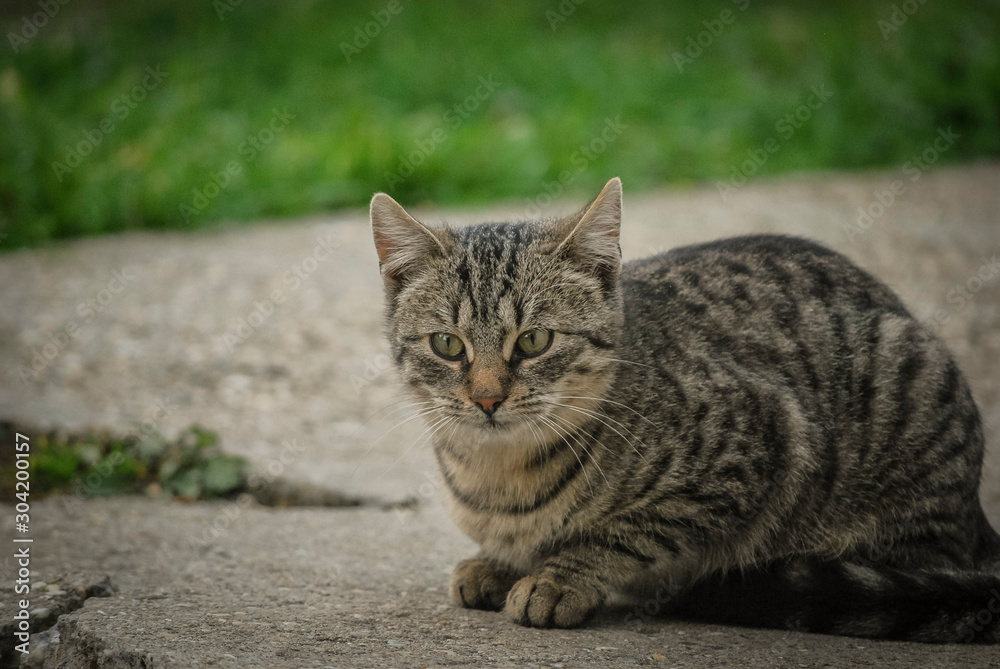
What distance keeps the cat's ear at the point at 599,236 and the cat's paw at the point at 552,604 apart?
0.92m

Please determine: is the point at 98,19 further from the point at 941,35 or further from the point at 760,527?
the point at 760,527

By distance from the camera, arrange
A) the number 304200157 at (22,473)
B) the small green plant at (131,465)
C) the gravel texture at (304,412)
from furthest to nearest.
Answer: the small green plant at (131,465) → the number 304200157 at (22,473) → the gravel texture at (304,412)

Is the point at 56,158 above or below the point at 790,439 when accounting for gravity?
above

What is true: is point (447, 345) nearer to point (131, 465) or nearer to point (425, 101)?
point (131, 465)

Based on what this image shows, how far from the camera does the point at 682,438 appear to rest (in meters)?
2.87

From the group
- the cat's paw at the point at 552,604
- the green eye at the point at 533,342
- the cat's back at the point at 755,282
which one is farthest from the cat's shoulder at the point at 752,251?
the cat's paw at the point at 552,604

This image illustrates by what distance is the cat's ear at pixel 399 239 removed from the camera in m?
2.98

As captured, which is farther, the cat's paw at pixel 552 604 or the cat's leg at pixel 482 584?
the cat's leg at pixel 482 584

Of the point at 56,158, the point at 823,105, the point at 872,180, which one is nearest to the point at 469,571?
the point at 56,158

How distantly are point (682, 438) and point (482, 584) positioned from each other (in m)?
0.73

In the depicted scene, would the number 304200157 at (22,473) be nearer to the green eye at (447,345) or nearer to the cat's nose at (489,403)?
the green eye at (447,345)

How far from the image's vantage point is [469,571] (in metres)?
3.03

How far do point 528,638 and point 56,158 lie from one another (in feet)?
19.1

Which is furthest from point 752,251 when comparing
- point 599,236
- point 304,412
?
point 304,412
